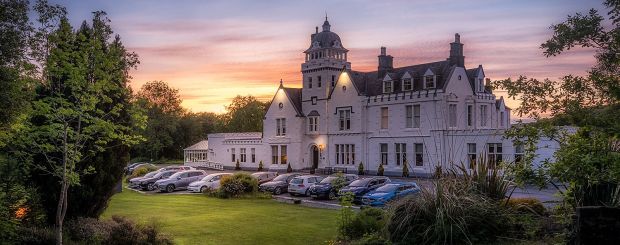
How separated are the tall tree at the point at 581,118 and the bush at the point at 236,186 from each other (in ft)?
65.6

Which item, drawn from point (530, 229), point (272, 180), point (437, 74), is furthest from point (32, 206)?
point (437, 74)

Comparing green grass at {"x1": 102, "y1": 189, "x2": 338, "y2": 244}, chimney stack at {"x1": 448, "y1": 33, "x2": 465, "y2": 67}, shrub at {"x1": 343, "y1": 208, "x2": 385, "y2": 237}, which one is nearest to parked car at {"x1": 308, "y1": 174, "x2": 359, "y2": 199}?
green grass at {"x1": 102, "y1": 189, "x2": 338, "y2": 244}

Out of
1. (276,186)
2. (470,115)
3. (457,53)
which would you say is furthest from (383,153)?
(276,186)

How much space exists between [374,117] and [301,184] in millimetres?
19504

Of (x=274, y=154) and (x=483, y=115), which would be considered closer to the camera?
(x=483, y=115)

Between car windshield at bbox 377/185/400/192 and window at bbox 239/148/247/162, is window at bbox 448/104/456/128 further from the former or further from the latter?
window at bbox 239/148/247/162

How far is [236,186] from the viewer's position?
32.5 m

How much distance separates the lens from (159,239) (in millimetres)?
16297

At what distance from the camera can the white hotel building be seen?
148 ft

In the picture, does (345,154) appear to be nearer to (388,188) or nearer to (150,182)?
(150,182)

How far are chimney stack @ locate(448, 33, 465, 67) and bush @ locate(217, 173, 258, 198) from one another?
23.2 meters

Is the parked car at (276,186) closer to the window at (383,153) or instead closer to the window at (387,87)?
the window at (383,153)

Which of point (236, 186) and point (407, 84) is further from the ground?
point (407, 84)

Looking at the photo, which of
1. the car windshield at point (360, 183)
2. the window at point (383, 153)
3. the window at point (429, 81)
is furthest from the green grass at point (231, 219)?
the window at point (429, 81)
